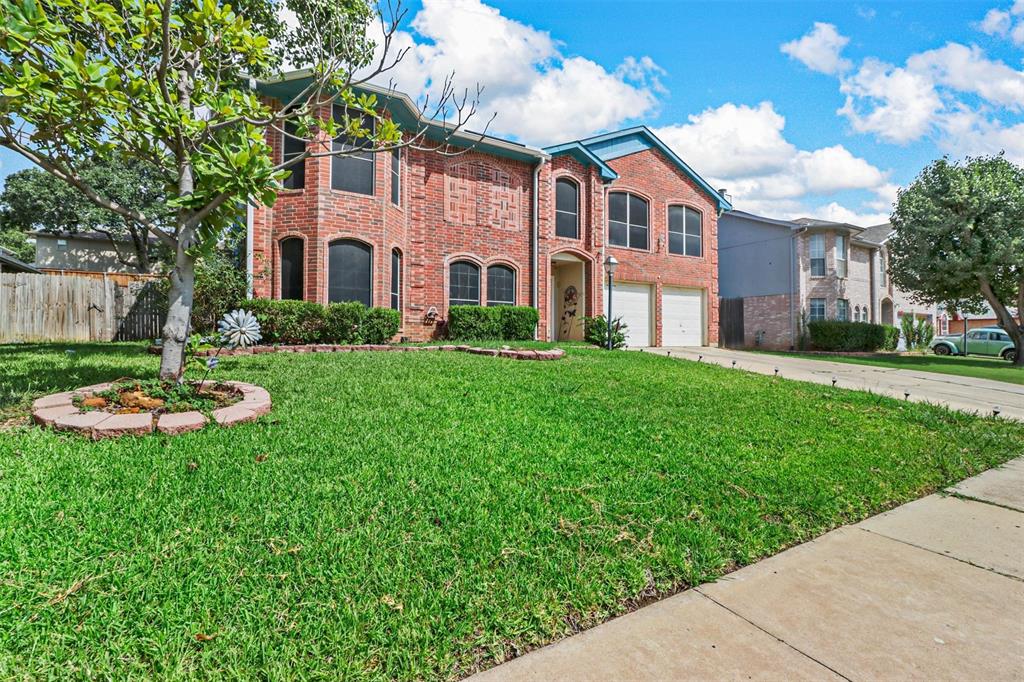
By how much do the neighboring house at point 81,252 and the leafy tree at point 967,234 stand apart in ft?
115

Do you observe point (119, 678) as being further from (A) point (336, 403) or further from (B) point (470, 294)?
(B) point (470, 294)

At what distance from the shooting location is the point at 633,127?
1602 cm

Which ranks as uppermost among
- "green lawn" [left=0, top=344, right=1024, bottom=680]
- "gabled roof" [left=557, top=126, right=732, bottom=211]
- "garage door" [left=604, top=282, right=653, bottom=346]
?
"gabled roof" [left=557, top=126, right=732, bottom=211]

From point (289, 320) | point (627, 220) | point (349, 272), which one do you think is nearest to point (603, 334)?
point (627, 220)

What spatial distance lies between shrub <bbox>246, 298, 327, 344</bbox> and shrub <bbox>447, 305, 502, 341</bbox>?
3610 mm

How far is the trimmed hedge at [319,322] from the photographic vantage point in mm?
9469

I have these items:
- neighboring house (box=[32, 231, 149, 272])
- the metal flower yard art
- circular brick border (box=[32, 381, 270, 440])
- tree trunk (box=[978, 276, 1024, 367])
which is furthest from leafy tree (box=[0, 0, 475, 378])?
neighboring house (box=[32, 231, 149, 272])

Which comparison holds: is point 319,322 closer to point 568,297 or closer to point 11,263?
point 568,297

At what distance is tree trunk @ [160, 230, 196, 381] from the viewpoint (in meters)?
4.51

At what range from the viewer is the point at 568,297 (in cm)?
1617

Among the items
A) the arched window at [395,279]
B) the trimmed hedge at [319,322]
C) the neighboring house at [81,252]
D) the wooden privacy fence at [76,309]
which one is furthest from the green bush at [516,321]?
the neighboring house at [81,252]

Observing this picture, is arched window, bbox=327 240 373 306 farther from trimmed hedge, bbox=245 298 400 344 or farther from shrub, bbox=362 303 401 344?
shrub, bbox=362 303 401 344

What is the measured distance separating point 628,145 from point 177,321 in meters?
15.2

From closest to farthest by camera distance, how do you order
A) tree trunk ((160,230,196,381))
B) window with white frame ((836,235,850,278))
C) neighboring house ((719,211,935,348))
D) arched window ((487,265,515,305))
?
1. tree trunk ((160,230,196,381))
2. arched window ((487,265,515,305))
3. neighboring house ((719,211,935,348))
4. window with white frame ((836,235,850,278))
